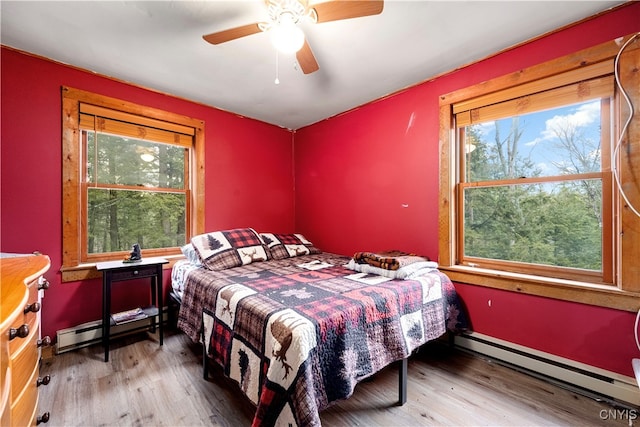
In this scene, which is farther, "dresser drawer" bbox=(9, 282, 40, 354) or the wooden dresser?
"dresser drawer" bbox=(9, 282, 40, 354)

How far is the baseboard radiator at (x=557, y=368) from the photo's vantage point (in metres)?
1.62

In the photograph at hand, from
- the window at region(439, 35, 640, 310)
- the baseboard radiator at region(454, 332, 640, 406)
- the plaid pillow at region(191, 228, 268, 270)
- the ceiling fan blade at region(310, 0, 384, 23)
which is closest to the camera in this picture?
the ceiling fan blade at region(310, 0, 384, 23)

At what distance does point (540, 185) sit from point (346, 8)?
73.8 inches

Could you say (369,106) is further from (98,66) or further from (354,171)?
(98,66)

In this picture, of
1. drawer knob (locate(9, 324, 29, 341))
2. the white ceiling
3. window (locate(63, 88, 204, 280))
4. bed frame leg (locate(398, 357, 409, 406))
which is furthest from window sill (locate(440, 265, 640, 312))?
window (locate(63, 88, 204, 280))

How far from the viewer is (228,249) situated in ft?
8.39

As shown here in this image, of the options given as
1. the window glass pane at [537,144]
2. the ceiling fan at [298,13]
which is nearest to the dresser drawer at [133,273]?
the ceiling fan at [298,13]

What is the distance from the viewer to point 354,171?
3152mm

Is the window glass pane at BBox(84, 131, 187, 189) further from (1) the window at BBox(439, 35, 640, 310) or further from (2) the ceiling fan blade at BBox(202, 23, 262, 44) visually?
(1) the window at BBox(439, 35, 640, 310)

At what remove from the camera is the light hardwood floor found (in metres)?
1.53

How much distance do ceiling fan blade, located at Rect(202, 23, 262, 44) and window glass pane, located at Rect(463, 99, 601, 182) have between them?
195 cm

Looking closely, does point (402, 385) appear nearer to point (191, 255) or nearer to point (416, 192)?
point (416, 192)

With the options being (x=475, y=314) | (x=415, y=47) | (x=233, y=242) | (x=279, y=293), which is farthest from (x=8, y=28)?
(x=475, y=314)

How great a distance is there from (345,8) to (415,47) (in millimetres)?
894
